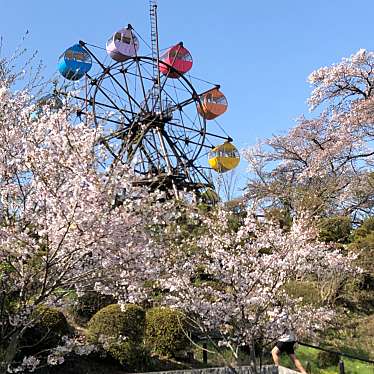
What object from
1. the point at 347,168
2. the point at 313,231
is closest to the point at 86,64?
the point at 313,231

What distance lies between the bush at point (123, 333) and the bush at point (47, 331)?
0.51 metres

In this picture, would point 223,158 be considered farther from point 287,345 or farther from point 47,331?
point 47,331

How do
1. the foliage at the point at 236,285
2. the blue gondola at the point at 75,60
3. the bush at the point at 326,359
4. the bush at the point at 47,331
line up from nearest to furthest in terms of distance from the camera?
the foliage at the point at 236,285
the bush at the point at 47,331
the bush at the point at 326,359
the blue gondola at the point at 75,60

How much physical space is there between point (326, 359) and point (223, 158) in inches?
389

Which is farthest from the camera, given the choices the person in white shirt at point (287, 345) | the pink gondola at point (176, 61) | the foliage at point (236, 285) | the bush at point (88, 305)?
the pink gondola at point (176, 61)

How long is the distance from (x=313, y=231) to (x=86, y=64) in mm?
9136

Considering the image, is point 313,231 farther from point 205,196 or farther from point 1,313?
point 1,313

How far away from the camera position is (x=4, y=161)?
3914mm

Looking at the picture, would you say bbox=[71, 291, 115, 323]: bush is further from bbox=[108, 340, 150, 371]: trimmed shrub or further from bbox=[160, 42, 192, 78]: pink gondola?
bbox=[160, 42, 192, 78]: pink gondola

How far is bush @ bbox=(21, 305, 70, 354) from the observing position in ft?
20.6

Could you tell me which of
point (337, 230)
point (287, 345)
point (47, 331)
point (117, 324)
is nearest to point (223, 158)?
point (337, 230)

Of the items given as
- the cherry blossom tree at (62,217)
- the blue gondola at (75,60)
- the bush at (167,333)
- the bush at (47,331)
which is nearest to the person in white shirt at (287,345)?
the bush at (167,333)

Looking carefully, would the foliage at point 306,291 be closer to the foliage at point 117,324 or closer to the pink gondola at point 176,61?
the foliage at point 117,324

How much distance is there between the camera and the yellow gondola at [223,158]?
17.0 metres
